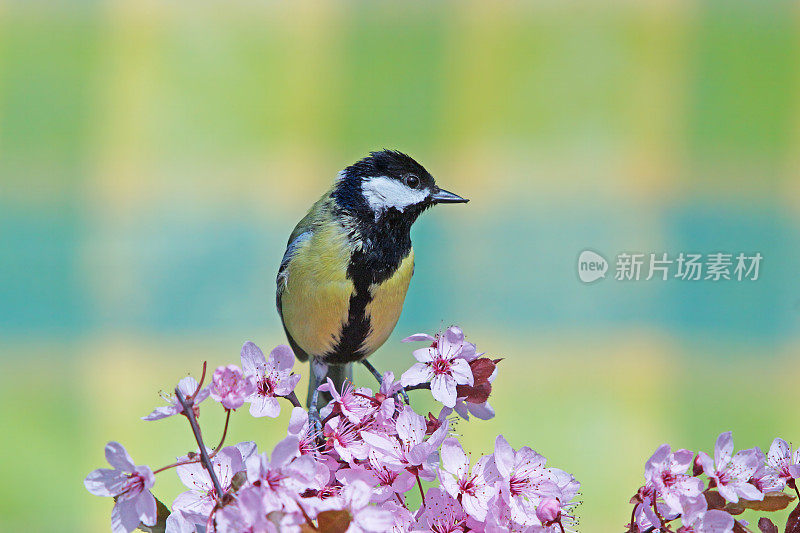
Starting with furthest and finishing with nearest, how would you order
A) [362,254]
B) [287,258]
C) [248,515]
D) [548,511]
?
[287,258]
[362,254]
[548,511]
[248,515]

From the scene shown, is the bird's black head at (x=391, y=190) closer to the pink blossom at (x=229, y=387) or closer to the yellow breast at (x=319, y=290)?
the yellow breast at (x=319, y=290)

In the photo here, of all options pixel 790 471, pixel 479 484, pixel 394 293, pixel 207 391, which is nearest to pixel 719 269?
pixel 394 293

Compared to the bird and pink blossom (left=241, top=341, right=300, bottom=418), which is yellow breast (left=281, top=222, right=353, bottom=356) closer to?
the bird

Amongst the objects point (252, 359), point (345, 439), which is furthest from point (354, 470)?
point (252, 359)

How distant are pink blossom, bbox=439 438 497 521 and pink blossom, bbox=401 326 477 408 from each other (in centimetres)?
5

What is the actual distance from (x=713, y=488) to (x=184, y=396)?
493 millimetres

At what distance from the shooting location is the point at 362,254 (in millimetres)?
1137

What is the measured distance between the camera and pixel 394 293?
1.17 metres

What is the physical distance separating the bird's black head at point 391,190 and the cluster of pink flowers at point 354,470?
452mm

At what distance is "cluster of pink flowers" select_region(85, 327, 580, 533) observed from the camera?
1.79 ft

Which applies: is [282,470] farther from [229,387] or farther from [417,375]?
[417,375]

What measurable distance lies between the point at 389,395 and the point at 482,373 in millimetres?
100

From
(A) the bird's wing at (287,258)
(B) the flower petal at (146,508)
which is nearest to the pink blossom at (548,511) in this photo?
(B) the flower petal at (146,508)

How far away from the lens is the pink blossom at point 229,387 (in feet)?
1.94
